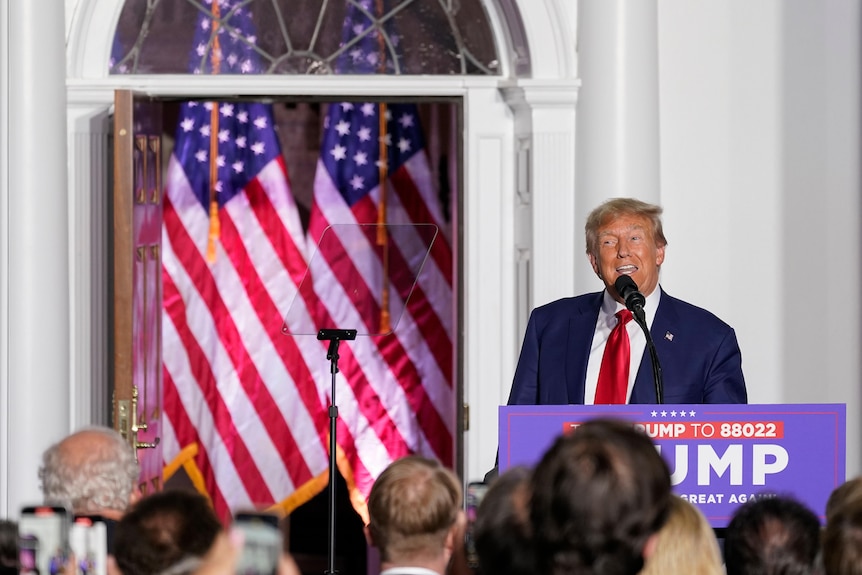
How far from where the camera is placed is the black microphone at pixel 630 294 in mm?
3660

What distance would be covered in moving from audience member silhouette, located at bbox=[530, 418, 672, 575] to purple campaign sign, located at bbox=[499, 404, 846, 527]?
148 centimetres

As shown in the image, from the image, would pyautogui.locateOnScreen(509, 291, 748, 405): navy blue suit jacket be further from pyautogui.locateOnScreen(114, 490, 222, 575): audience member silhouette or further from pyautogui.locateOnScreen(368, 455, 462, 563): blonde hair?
pyautogui.locateOnScreen(114, 490, 222, 575): audience member silhouette

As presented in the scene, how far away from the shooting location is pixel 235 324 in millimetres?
8195

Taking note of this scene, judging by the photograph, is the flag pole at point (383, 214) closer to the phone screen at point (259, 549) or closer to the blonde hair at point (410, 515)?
the blonde hair at point (410, 515)

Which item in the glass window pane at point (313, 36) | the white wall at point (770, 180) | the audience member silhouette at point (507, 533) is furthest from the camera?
the glass window pane at point (313, 36)

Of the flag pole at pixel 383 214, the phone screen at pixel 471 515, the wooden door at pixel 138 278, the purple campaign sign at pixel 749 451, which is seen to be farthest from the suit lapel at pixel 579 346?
the flag pole at pixel 383 214

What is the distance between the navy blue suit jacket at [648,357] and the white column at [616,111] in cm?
151

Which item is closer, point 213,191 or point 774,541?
point 774,541

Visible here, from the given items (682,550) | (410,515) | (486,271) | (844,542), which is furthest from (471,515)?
(486,271)

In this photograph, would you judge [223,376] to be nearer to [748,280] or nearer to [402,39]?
[402,39]

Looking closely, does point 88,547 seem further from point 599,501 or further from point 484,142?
point 484,142

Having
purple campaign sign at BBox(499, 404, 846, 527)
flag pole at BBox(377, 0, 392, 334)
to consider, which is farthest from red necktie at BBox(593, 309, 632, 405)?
flag pole at BBox(377, 0, 392, 334)

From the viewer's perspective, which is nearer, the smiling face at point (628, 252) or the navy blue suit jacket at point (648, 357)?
the navy blue suit jacket at point (648, 357)

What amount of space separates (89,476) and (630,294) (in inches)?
55.3
